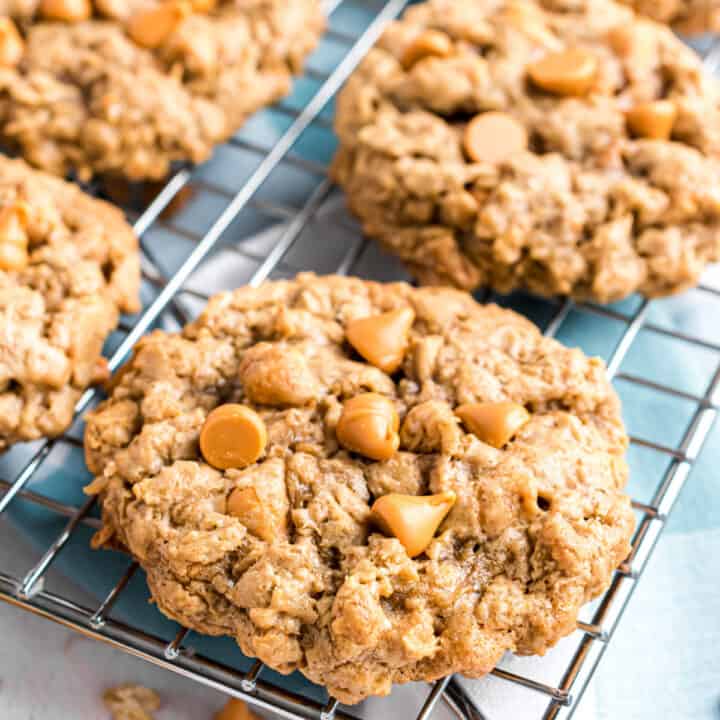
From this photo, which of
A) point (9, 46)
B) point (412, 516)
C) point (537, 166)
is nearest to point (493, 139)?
point (537, 166)

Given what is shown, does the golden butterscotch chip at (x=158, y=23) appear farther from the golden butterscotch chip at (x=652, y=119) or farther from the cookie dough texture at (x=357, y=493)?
the golden butterscotch chip at (x=652, y=119)

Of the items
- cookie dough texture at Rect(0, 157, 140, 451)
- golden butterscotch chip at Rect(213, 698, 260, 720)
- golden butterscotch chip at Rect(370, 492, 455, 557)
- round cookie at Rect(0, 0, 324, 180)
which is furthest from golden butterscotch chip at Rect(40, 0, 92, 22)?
golden butterscotch chip at Rect(213, 698, 260, 720)

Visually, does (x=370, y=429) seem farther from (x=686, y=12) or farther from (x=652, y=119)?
(x=686, y=12)

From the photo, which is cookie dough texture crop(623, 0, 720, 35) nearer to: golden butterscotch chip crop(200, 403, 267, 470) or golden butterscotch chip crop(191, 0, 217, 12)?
golden butterscotch chip crop(191, 0, 217, 12)

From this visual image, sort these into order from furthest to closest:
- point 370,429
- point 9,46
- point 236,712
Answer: point 9,46 → point 236,712 → point 370,429

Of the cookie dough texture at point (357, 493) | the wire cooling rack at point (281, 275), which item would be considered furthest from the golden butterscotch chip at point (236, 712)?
the cookie dough texture at point (357, 493)

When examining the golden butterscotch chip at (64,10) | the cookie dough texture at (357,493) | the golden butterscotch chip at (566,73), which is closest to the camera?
the cookie dough texture at (357,493)

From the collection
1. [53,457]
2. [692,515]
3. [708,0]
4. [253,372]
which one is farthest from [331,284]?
[708,0]
